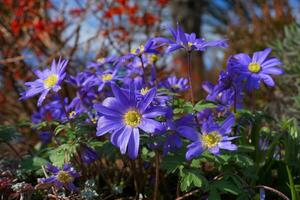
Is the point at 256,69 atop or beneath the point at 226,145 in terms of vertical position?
atop

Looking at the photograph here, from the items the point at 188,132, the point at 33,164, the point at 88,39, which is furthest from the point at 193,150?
the point at 88,39

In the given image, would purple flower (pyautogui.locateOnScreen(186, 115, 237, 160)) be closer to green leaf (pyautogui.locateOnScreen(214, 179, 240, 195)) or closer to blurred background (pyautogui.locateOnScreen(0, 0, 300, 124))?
green leaf (pyautogui.locateOnScreen(214, 179, 240, 195))

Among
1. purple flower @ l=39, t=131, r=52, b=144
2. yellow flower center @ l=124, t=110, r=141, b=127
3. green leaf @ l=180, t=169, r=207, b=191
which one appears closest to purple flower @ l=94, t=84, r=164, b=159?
yellow flower center @ l=124, t=110, r=141, b=127

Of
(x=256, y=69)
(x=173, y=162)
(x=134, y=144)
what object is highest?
(x=256, y=69)

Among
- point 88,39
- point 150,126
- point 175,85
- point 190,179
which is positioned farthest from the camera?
point 88,39

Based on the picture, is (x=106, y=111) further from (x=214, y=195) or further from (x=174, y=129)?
(x=214, y=195)

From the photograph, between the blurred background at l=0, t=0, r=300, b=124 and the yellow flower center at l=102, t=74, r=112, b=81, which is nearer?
the yellow flower center at l=102, t=74, r=112, b=81
